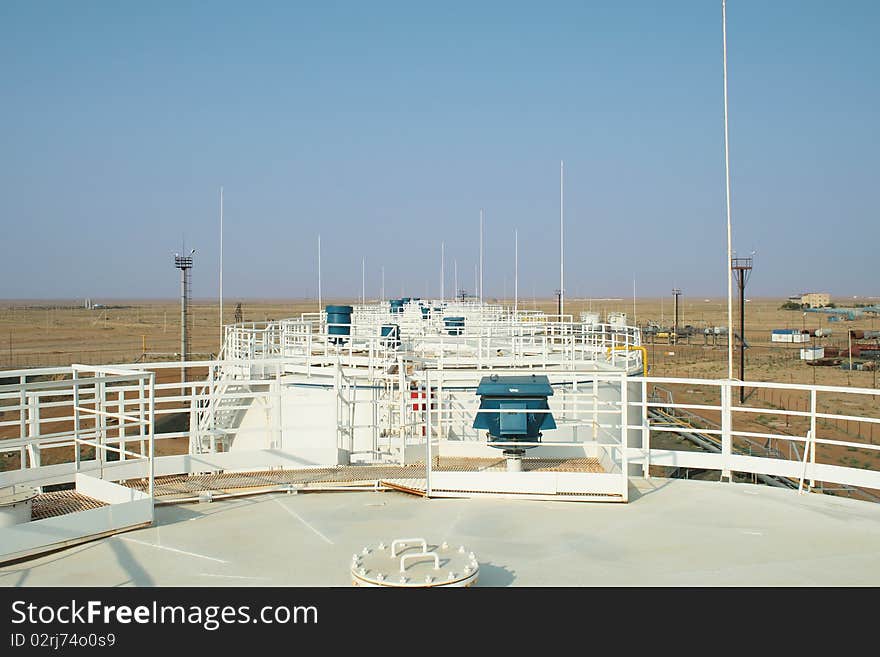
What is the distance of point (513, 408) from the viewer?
841 cm

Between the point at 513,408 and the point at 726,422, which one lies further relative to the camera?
the point at 726,422

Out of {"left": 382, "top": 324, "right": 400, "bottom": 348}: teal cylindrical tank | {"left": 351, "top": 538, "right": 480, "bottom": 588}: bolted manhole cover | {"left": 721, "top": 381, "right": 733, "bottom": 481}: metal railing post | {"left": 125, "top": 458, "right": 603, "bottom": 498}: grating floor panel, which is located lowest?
{"left": 125, "top": 458, "right": 603, "bottom": 498}: grating floor panel

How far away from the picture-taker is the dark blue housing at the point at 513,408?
27.2 feet

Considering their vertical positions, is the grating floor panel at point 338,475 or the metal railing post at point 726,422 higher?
the metal railing post at point 726,422

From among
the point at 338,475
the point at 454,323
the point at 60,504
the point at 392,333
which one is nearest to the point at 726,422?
the point at 338,475

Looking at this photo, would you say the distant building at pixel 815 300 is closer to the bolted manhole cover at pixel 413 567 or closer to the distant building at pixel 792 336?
the distant building at pixel 792 336

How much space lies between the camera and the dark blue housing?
27.2 feet

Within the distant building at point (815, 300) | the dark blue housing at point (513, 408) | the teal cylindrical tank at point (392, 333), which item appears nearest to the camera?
the dark blue housing at point (513, 408)

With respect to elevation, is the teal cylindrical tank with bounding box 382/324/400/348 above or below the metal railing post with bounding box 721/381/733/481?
above

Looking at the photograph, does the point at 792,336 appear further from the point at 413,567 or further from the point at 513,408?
the point at 413,567

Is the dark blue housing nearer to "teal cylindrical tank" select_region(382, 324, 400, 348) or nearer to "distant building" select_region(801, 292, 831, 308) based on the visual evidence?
"teal cylindrical tank" select_region(382, 324, 400, 348)

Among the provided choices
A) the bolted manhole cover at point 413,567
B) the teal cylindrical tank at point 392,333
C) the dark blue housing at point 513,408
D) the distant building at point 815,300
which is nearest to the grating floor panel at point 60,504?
Result: the bolted manhole cover at point 413,567

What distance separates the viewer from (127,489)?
286 inches

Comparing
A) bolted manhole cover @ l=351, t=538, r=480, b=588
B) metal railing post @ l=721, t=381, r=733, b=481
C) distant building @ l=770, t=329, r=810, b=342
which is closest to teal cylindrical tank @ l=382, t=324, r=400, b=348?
metal railing post @ l=721, t=381, r=733, b=481
